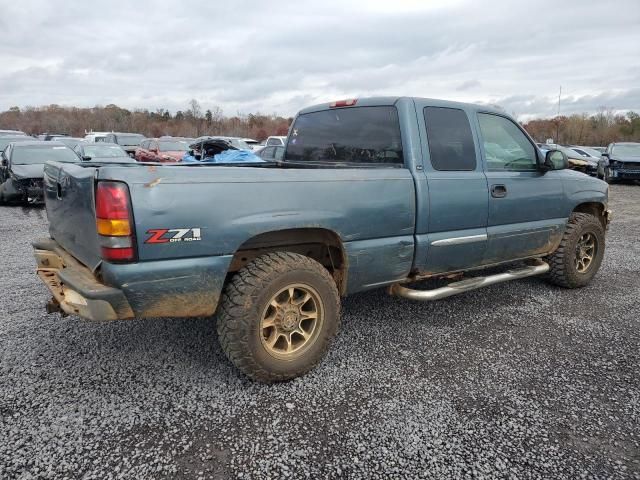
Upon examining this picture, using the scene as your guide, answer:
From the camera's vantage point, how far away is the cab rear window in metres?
3.66

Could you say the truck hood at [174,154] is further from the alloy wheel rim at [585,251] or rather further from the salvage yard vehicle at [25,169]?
the alloy wheel rim at [585,251]

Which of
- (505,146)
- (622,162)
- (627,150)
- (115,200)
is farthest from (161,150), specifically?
(627,150)

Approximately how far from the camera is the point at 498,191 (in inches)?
157

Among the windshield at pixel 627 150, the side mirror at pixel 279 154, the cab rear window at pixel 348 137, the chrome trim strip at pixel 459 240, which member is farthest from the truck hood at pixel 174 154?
the windshield at pixel 627 150

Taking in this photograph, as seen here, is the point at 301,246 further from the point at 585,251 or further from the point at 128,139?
the point at 128,139

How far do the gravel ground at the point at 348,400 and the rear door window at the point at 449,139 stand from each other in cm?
140

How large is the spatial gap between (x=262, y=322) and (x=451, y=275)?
6.28 feet

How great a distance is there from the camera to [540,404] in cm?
281

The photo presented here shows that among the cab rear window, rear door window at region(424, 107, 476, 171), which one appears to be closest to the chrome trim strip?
rear door window at region(424, 107, 476, 171)

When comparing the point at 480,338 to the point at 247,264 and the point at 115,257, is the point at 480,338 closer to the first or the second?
the point at 247,264

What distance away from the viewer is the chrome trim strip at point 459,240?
11.8ft

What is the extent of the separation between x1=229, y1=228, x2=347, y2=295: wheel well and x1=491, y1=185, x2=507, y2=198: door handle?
1540mm

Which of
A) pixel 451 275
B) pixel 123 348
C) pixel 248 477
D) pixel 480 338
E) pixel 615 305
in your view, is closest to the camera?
pixel 248 477

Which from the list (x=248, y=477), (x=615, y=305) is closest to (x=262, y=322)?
(x=248, y=477)
